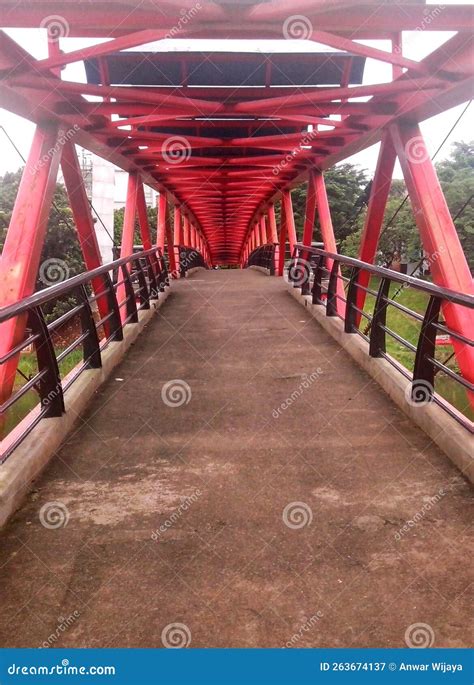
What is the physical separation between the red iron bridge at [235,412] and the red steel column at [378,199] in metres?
0.03

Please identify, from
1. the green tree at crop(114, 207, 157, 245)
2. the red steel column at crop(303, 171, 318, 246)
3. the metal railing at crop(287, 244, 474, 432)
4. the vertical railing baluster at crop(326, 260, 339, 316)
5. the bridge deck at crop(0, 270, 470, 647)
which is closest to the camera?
the bridge deck at crop(0, 270, 470, 647)

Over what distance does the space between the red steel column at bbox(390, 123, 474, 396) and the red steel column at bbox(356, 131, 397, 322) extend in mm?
1103

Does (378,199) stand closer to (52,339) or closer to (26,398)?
(52,339)

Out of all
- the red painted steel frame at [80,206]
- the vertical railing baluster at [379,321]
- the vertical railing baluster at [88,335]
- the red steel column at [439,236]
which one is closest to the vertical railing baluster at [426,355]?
the red steel column at [439,236]

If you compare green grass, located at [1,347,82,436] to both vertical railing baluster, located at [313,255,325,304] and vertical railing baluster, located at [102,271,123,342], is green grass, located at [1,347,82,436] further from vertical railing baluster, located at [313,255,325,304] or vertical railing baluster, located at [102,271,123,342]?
vertical railing baluster, located at [102,271,123,342]

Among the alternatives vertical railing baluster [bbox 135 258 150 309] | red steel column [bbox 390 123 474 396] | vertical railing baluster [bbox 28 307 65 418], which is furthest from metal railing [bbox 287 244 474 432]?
vertical railing baluster [bbox 135 258 150 309]

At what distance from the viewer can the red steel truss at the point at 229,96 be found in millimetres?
4602

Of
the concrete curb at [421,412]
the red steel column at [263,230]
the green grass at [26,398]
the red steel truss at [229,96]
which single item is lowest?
the green grass at [26,398]

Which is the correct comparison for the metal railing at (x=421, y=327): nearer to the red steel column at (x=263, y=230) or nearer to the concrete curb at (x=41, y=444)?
the concrete curb at (x=41, y=444)

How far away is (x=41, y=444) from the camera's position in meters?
4.34

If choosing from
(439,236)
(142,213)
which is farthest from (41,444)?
(142,213)

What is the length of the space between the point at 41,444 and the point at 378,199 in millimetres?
6278

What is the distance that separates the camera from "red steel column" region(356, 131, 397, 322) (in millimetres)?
8250

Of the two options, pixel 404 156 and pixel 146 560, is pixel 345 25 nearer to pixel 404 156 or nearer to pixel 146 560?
pixel 404 156
